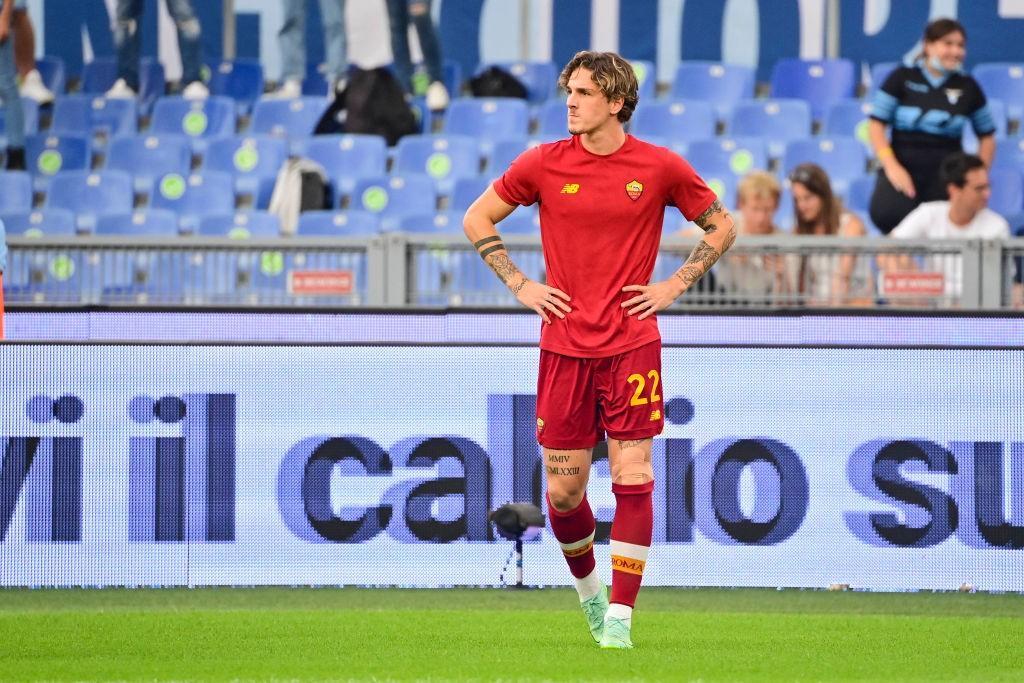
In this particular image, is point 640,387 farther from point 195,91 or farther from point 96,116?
point 96,116

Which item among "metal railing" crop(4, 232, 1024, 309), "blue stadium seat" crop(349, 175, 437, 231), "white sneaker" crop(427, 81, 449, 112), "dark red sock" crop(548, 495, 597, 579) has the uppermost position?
"white sneaker" crop(427, 81, 449, 112)

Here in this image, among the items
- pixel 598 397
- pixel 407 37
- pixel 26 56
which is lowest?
pixel 598 397

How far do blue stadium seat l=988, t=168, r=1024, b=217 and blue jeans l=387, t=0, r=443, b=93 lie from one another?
518cm

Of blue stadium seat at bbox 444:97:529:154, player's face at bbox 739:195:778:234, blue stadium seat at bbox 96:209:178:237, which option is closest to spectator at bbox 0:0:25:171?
blue stadium seat at bbox 96:209:178:237

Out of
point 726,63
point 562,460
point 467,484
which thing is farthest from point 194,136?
point 562,460

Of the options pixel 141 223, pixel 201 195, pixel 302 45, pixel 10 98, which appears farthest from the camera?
pixel 302 45

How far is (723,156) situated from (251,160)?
413 cm

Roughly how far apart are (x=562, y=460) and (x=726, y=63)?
Result: 1167cm

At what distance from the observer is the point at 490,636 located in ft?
21.4

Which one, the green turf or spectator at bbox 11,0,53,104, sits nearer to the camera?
the green turf

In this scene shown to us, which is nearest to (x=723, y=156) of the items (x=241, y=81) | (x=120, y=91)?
(x=241, y=81)

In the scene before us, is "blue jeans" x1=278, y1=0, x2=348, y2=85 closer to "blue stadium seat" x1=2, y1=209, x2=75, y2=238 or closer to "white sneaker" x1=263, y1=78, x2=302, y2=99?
"white sneaker" x1=263, y1=78, x2=302, y2=99

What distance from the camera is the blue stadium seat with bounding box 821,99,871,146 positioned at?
622 inches

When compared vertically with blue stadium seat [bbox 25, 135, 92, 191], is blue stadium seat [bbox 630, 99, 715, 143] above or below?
above
